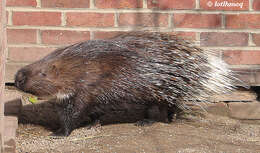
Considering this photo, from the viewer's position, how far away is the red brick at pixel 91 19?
12.2ft

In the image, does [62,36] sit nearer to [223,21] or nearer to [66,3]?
[66,3]

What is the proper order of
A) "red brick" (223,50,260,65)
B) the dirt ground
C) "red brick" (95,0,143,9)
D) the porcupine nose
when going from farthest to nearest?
"red brick" (223,50,260,65) < "red brick" (95,0,143,9) < the porcupine nose < the dirt ground

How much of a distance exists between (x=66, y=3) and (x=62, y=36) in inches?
10.2

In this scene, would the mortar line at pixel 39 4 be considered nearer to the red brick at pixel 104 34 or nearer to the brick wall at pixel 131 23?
the brick wall at pixel 131 23

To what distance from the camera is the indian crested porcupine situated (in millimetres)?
3422

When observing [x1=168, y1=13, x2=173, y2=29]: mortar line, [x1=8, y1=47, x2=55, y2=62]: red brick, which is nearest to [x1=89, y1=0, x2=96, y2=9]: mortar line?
[x1=8, y1=47, x2=55, y2=62]: red brick

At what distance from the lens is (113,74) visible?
345 cm

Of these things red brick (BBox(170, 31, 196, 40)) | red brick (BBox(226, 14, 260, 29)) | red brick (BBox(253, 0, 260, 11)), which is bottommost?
red brick (BBox(170, 31, 196, 40))

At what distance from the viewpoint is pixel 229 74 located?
12.2ft

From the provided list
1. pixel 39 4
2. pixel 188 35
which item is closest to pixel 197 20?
pixel 188 35

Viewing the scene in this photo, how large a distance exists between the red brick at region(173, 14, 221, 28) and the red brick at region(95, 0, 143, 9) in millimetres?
305

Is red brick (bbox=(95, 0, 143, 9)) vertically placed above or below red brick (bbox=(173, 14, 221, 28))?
above

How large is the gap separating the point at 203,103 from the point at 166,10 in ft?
2.60

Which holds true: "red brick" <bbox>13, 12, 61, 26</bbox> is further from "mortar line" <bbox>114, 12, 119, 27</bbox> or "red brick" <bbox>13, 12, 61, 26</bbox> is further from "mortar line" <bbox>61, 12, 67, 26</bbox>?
"mortar line" <bbox>114, 12, 119, 27</bbox>
